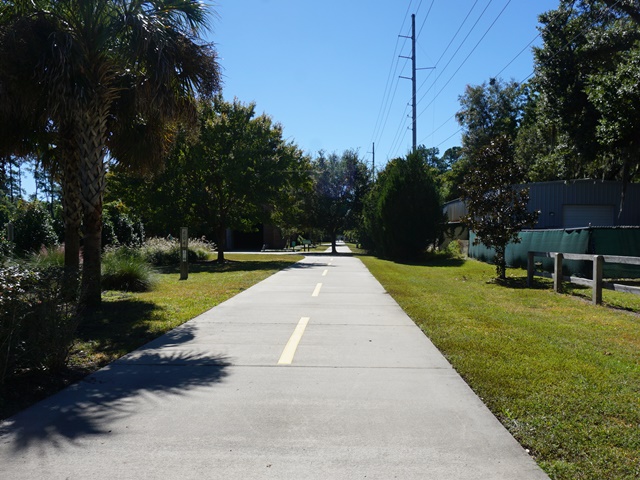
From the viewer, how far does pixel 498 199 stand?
17188 millimetres

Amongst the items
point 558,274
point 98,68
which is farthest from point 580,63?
point 98,68

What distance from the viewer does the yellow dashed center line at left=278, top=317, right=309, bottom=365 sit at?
6.69 metres

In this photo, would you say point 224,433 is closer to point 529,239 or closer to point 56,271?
point 56,271

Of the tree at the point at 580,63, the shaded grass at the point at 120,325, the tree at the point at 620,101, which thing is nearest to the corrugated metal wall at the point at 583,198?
the tree at the point at 580,63

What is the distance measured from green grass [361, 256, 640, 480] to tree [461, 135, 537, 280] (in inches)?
171

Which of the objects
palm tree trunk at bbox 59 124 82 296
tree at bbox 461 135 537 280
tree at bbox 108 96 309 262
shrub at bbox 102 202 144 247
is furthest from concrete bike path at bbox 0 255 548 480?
tree at bbox 108 96 309 262

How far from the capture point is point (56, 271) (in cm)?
634

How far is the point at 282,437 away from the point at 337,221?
45.7 m

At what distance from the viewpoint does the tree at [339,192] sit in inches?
1949

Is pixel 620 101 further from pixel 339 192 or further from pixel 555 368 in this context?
pixel 339 192

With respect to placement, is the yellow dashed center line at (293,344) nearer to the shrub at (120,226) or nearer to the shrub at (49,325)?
the shrub at (49,325)

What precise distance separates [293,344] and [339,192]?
42.9m

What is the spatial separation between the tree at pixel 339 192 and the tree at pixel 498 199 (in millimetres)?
31602

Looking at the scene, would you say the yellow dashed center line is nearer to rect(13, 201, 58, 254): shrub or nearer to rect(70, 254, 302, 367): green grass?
rect(70, 254, 302, 367): green grass
